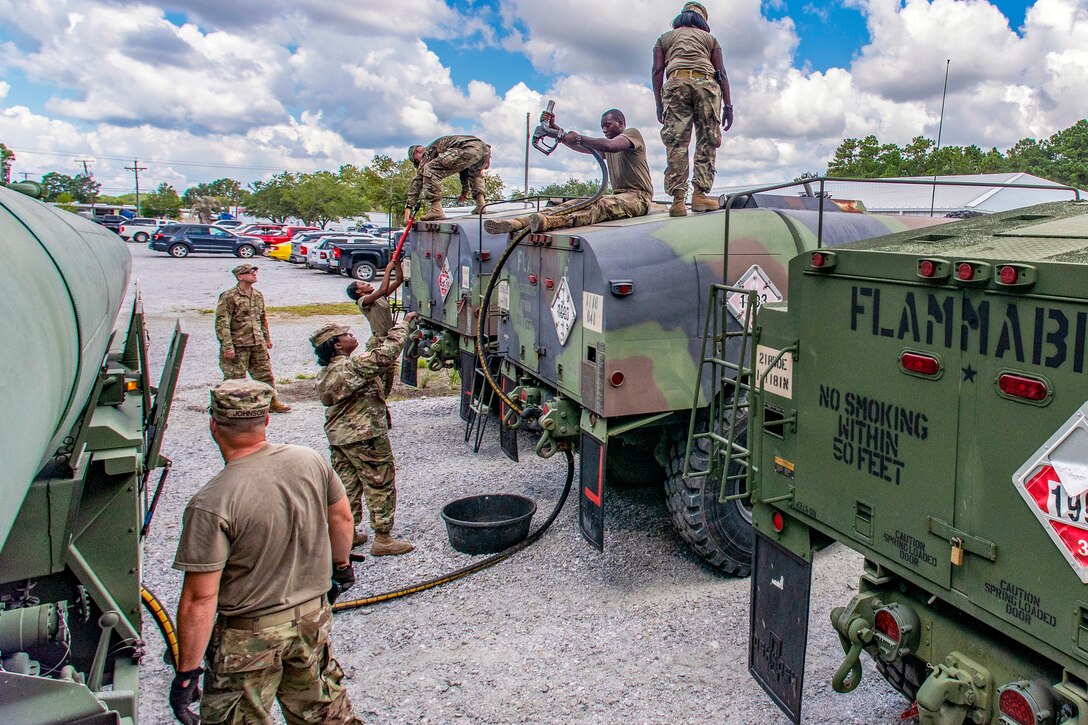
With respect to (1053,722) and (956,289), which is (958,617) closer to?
(1053,722)

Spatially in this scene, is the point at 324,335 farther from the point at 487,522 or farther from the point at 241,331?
the point at 241,331

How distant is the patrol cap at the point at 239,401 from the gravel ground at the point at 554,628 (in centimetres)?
188

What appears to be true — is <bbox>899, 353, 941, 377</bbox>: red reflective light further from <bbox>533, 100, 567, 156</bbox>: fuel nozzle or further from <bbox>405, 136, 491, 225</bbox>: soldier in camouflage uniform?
<bbox>405, 136, 491, 225</bbox>: soldier in camouflage uniform

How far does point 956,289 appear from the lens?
9.72ft

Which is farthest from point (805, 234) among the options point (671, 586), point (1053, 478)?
point (1053, 478)

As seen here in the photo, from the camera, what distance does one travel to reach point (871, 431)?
3363 mm

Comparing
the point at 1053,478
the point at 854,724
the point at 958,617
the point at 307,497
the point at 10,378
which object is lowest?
the point at 854,724

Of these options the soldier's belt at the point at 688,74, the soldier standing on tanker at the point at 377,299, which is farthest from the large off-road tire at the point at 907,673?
the soldier standing on tanker at the point at 377,299

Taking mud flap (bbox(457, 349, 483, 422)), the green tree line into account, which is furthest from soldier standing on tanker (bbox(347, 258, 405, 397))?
the green tree line

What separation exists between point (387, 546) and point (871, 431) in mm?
3882

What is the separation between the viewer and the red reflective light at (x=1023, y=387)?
267cm

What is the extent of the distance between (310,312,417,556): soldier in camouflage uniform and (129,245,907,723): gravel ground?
0.41 meters

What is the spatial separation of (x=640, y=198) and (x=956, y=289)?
13.9ft

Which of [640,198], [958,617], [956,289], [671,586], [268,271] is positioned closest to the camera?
[956,289]
